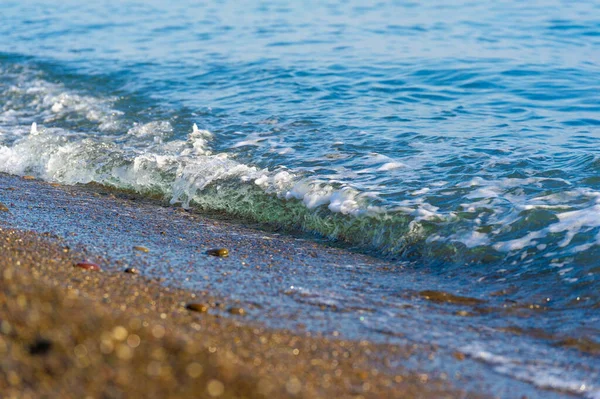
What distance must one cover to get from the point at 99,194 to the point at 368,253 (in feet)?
8.98

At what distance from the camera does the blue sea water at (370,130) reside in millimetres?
5219

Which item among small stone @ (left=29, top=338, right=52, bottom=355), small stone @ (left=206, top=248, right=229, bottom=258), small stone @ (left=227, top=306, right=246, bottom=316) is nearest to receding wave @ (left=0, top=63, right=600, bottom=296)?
small stone @ (left=206, top=248, right=229, bottom=258)

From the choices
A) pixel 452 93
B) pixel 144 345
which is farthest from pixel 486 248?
pixel 452 93

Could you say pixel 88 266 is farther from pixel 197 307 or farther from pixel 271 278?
pixel 271 278

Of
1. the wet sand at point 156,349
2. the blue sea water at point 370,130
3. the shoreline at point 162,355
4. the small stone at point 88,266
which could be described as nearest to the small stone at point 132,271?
the wet sand at point 156,349

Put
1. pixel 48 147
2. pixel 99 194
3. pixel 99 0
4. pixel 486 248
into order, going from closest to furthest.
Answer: pixel 486 248, pixel 99 194, pixel 48 147, pixel 99 0

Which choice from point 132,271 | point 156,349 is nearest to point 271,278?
point 132,271

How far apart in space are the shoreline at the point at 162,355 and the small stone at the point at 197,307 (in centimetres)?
4

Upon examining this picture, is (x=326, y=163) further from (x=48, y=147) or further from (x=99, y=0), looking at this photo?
(x=99, y=0)

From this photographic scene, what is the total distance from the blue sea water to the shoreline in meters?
0.71

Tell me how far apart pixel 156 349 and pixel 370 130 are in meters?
5.71

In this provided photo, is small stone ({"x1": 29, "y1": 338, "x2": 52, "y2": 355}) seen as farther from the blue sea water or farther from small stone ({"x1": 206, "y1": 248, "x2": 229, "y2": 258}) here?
small stone ({"x1": 206, "y1": 248, "x2": 229, "y2": 258})

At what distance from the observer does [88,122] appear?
9.22 metres

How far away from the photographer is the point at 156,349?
271 cm
